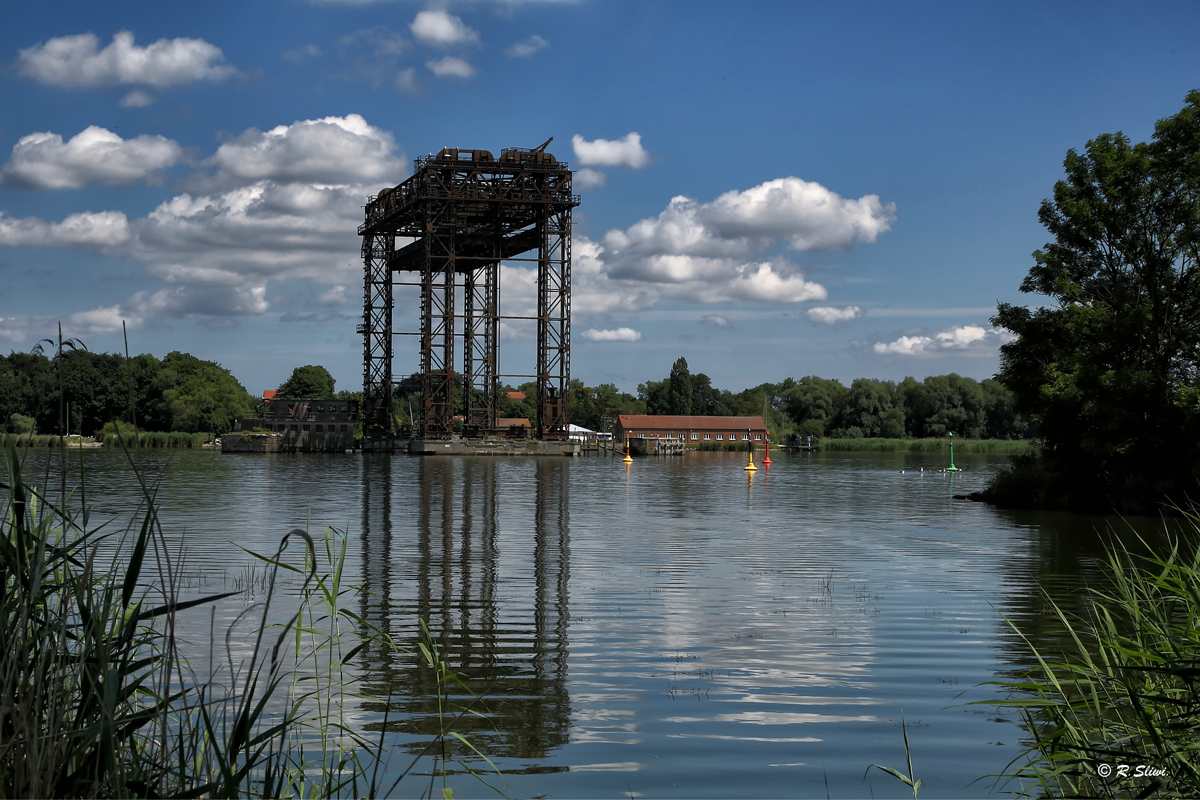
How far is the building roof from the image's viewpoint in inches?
4567

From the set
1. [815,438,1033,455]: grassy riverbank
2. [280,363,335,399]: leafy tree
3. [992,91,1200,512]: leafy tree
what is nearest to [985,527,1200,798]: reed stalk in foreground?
[992,91,1200,512]: leafy tree

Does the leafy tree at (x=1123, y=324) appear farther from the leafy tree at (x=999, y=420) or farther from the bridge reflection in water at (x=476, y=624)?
the leafy tree at (x=999, y=420)

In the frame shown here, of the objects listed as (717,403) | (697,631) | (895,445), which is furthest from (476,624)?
(717,403)

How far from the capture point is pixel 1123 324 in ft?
79.0

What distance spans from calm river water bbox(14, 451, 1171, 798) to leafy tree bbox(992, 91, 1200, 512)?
3309 mm

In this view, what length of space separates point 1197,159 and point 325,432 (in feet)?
217

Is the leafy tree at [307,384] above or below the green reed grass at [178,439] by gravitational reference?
above

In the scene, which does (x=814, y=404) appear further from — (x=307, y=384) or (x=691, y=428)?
(x=307, y=384)

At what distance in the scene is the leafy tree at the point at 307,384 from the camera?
119m

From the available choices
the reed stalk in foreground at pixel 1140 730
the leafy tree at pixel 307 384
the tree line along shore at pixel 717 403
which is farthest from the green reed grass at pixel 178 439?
the reed stalk in foreground at pixel 1140 730

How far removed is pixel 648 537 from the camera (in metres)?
19.0

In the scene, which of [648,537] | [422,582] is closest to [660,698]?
[422,582]

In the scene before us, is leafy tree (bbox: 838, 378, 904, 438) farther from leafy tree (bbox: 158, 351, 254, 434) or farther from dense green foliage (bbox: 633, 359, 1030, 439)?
leafy tree (bbox: 158, 351, 254, 434)

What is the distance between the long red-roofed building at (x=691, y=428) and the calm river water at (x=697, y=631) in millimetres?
91011
